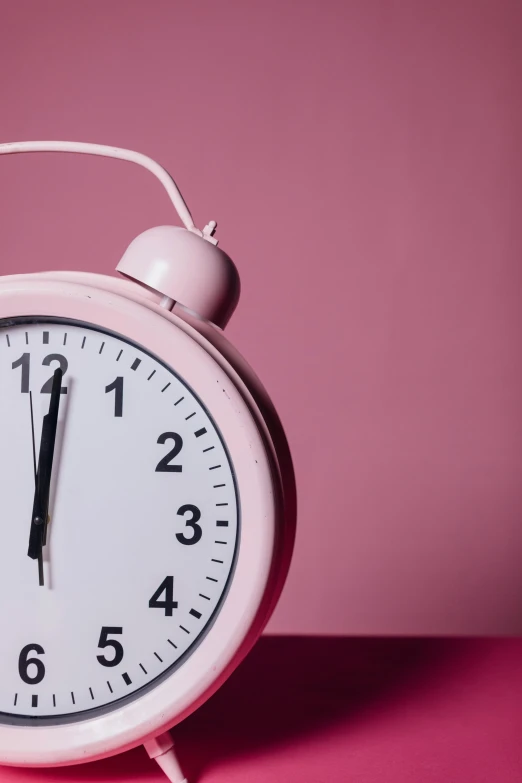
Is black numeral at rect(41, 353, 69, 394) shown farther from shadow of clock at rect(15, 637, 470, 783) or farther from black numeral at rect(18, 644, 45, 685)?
shadow of clock at rect(15, 637, 470, 783)

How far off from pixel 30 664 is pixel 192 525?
161 millimetres

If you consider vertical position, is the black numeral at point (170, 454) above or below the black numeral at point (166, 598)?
above

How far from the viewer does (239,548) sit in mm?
639

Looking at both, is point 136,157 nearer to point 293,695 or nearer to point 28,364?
point 28,364

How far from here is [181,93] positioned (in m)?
1.47

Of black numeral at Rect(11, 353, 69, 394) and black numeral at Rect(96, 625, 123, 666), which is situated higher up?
→ black numeral at Rect(11, 353, 69, 394)

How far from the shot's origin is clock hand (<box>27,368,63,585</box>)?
2.08 feet

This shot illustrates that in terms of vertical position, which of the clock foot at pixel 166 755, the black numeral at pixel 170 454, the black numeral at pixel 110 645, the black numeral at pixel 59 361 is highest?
the black numeral at pixel 59 361

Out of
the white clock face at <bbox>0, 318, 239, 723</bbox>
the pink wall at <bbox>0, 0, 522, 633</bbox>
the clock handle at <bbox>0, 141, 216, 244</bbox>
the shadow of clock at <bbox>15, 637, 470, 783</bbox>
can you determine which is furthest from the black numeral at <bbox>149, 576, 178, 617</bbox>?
the pink wall at <bbox>0, 0, 522, 633</bbox>

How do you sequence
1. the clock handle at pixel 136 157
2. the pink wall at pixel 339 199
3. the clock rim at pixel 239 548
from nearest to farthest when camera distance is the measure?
the clock rim at pixel 239 548, the clock handle at pixel 136 157, the pink wall at pixel 339 199

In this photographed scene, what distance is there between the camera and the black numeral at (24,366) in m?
0.65

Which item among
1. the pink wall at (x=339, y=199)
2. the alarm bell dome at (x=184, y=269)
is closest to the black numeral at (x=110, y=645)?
the alarm bell dome at (x=184, y=269)

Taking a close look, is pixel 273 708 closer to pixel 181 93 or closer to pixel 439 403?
pixel 439 403

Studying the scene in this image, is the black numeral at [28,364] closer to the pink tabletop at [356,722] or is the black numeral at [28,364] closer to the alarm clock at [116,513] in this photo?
the alarm clock at [116,513]
